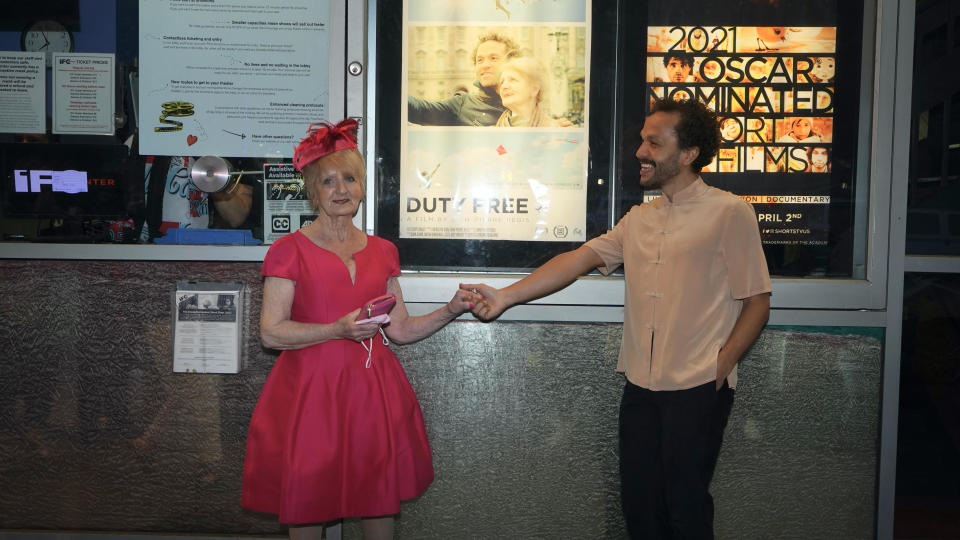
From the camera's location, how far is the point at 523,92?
3516 mm

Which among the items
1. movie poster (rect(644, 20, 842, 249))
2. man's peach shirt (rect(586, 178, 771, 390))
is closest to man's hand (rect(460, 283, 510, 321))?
man's peach shirt (rect(586, 178, 771, 390))

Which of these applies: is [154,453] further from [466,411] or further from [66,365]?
[466,411]

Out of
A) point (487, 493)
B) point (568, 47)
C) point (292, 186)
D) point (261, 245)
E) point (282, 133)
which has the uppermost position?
point (568, 47)

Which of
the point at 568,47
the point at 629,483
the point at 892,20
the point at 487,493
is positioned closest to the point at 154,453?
the point at 487,493

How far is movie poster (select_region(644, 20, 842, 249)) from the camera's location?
3473 millimetres

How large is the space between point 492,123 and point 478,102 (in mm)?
115

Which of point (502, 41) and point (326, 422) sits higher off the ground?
point (502, 41)

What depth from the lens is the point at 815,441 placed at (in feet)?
11.5

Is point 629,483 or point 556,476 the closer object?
point 629,483

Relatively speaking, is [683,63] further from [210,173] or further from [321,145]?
[210,173]

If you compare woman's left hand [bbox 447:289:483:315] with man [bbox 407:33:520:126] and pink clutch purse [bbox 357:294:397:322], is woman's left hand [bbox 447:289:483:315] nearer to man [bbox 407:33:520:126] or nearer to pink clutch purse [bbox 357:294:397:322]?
pink clutch purse [bbox 357:294:397:322]

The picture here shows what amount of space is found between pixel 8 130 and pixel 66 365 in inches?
44.6

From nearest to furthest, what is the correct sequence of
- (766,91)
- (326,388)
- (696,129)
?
(326,388) < (696,129) < (766,91)

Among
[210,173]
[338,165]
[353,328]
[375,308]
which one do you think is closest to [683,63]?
[338,165]
